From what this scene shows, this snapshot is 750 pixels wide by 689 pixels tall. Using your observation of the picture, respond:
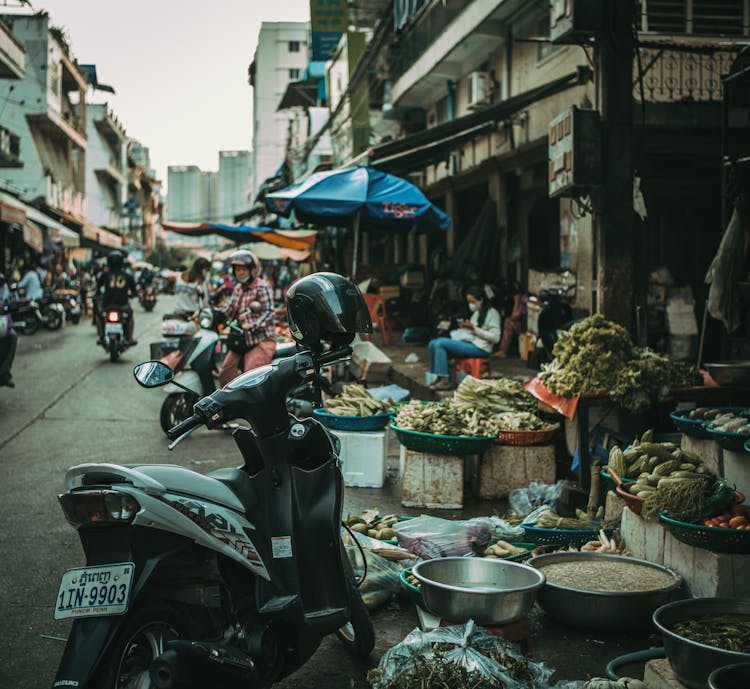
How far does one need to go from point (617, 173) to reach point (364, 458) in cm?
325

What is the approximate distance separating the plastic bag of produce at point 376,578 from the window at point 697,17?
34.2ft

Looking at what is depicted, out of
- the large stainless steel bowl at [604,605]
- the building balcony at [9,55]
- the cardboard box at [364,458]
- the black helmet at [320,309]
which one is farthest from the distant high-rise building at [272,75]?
the black helmet at [320,309]

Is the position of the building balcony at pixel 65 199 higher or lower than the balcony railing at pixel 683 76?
higher

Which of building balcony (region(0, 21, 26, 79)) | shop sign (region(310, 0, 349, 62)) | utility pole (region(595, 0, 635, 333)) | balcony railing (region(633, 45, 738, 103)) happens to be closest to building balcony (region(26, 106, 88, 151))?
building balcony (region(0, 21, 26, 79))

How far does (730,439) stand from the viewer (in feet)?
17.4

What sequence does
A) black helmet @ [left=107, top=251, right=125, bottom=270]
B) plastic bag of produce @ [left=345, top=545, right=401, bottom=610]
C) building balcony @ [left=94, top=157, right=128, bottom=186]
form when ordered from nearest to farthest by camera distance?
1. plastic bag of produce @ [left=345, top=545, right=401, bottom=610]
2. black helmet @ [left=107, top=251, right=125, bottom=270]
3. building balcony @ [left=94, top=157, right=128, bottom=186]

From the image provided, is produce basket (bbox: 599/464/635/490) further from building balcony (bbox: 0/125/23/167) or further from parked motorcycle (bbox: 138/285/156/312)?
parked motorcycle (bbox: 138/285/156/312)

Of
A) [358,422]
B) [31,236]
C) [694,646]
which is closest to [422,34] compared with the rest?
[31,236]

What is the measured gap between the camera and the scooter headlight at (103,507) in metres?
3.07

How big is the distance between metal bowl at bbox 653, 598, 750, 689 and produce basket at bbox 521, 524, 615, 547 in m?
1.76

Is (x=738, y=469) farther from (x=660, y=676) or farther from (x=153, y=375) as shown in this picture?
(x=153, y=375)

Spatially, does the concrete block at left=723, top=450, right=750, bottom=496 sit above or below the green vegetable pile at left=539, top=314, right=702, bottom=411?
below

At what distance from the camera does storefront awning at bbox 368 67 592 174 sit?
45.5 feet

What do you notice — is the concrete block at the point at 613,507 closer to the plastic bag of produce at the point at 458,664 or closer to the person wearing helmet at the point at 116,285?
the plastic bag of produce at the point at 458,664
